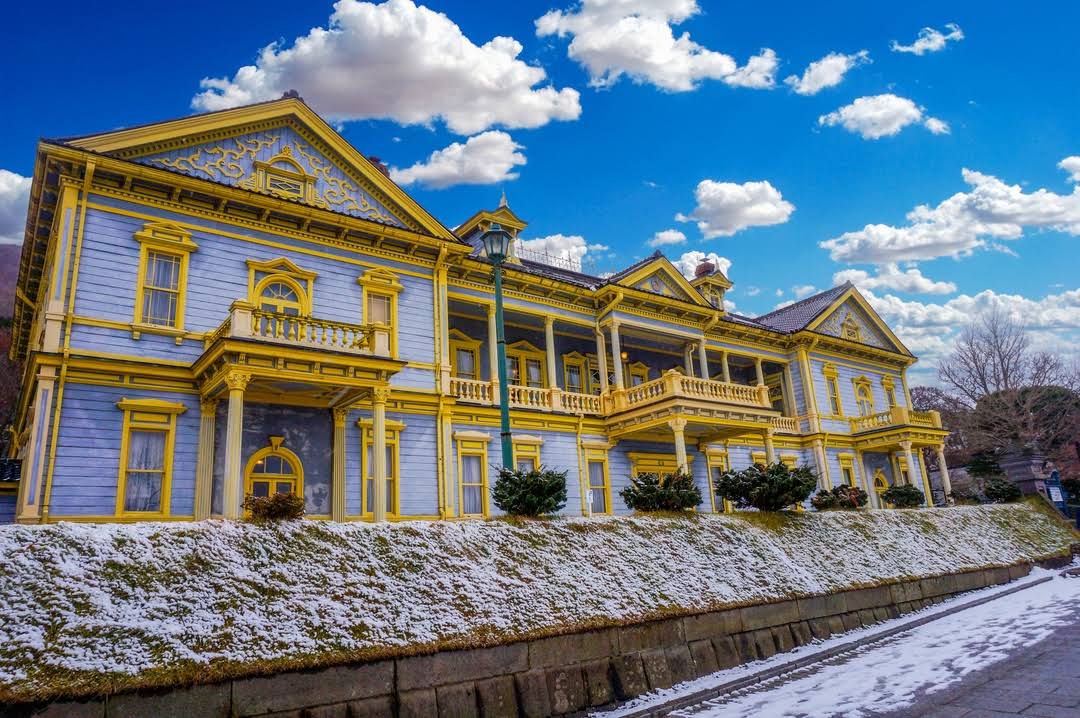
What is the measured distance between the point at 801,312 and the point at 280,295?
26.7 meters

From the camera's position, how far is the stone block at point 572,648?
7.80 meters

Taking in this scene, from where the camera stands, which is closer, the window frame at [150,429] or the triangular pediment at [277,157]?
the window frame at [150,429]

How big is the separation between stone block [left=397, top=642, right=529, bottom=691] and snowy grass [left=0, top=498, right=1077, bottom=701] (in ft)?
0.38

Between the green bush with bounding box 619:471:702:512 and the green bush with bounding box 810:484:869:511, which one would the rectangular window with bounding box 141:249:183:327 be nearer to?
the green bush with bounding box 619:471:702:512

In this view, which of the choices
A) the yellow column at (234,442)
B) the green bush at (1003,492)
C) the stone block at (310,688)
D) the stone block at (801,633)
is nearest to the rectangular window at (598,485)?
the stone block at (801,633)

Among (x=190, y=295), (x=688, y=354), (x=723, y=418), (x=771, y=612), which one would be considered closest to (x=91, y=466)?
(x=190, y=295)

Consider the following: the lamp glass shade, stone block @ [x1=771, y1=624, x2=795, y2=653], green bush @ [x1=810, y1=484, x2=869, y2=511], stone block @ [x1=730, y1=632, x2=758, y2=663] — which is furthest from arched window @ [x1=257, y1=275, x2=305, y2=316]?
green bush @ [x1=810, y1=484, x2=869, y2=511]

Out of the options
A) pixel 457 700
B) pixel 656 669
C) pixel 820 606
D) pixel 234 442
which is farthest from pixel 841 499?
pixel 234 442

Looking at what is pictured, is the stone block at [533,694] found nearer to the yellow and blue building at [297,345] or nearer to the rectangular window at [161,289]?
the yellow and blue building at [297,345]

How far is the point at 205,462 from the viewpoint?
48.6ft

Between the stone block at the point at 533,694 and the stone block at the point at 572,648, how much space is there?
133mm

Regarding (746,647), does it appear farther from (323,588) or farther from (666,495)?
(323,588)

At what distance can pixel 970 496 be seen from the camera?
88.1ft

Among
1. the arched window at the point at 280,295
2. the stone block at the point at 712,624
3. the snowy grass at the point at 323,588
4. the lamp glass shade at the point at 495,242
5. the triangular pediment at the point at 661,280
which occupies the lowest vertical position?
the stone block at the point at 712,624
